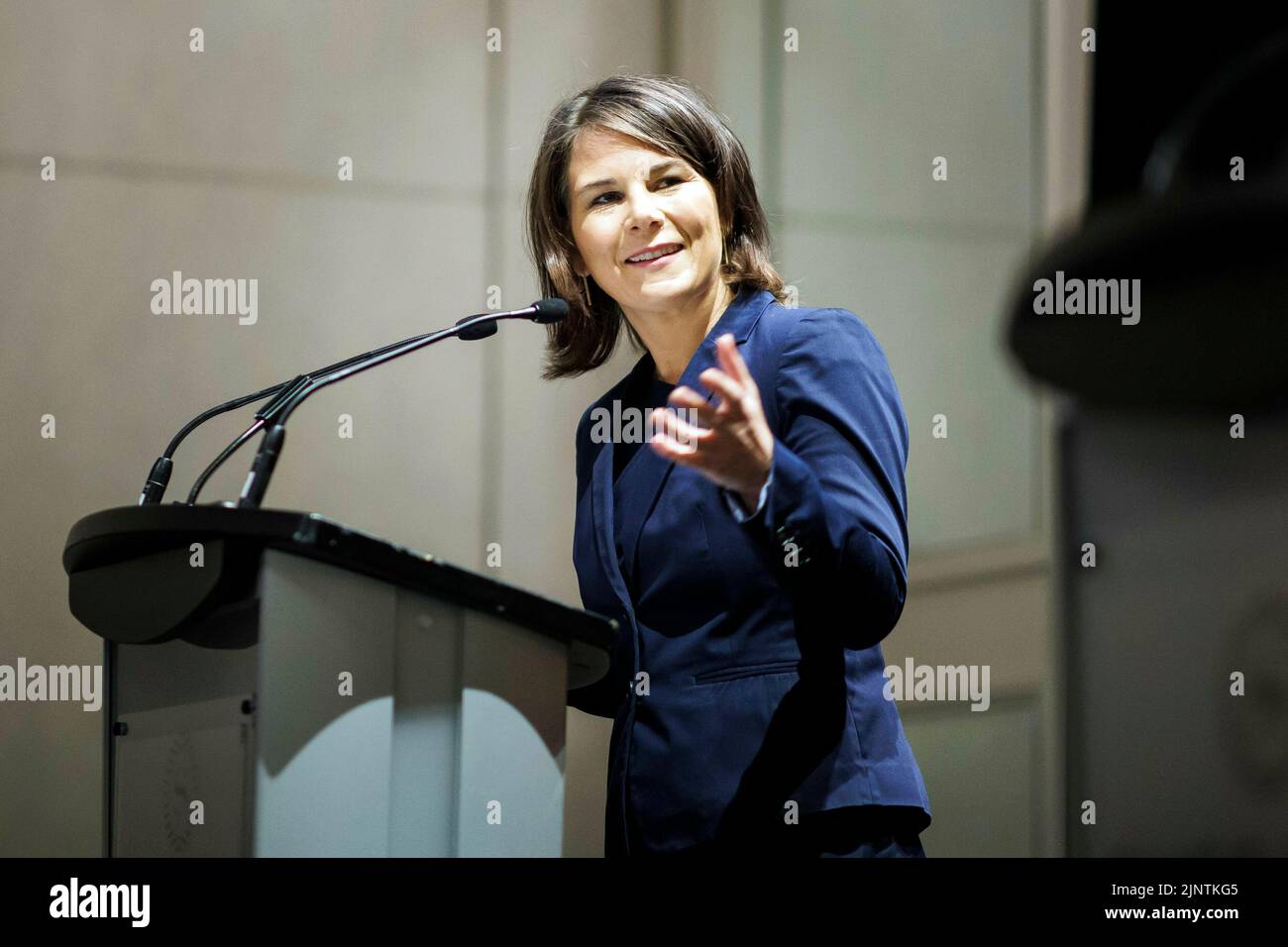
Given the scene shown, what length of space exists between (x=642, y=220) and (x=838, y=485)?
543 millimetres

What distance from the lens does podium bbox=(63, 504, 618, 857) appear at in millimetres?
1166

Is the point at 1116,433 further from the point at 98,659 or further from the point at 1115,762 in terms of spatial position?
the point at 98,659

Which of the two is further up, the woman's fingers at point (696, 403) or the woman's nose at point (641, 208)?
the woman's nose at point (641, 208)

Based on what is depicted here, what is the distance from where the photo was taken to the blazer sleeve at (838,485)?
129cm

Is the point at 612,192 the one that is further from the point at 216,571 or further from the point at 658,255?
the point at 216,571

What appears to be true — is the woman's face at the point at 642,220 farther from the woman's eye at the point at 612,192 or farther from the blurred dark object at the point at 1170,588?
the blurred dark object at the point at 1170,588

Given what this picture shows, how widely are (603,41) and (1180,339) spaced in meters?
2.72

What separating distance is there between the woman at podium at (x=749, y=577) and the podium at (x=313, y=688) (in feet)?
0.47

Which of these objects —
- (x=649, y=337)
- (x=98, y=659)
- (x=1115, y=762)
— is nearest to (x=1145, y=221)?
(x=649, y=337)

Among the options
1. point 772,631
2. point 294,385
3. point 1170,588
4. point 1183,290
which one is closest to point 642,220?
point 294,385

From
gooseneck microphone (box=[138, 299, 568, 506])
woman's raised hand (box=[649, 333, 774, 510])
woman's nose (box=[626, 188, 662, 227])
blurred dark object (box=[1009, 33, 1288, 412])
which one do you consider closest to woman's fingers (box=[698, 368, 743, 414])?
woman's raised hand (box=[649, 333, 774, 510])

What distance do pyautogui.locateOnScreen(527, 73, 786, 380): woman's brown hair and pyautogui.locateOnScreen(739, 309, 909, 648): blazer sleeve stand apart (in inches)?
12.1

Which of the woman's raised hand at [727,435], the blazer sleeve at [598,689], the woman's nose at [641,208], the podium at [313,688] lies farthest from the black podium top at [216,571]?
the woman's nose at [641,208]

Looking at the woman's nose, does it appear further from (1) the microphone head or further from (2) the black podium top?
(2) the black podium top
